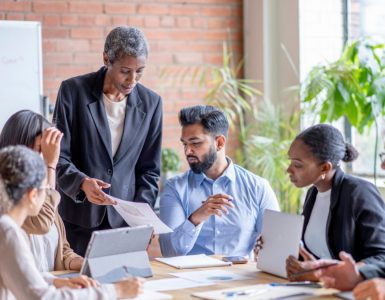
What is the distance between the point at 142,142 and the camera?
12.3 feet

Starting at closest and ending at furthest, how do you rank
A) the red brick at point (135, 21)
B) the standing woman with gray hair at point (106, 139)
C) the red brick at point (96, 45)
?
the standing woman with gray hair at point (106, 139)
the red brick at point (96, 45)
the red brick at point (135, 21)

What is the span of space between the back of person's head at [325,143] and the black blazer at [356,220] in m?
0.08

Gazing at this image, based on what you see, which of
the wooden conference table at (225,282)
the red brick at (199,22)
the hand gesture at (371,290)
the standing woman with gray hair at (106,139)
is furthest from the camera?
the red brick at (199,22)

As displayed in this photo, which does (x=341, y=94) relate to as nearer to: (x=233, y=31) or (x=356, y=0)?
(x=356, y=0)

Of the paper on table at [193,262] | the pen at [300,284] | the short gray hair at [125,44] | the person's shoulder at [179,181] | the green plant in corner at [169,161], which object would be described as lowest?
the paper on table at [193,262]

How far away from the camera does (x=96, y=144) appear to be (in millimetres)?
3668

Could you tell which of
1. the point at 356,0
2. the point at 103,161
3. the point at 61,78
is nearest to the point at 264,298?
the point at 103,161

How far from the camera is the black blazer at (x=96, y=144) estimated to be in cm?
366

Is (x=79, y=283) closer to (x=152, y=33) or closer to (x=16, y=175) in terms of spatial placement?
(x=16, y=175)

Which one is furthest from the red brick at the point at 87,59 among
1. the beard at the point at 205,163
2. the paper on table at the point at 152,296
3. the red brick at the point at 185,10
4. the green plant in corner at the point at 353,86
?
the paper on table at the point at 152,296

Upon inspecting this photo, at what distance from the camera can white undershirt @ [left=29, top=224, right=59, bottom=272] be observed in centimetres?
306

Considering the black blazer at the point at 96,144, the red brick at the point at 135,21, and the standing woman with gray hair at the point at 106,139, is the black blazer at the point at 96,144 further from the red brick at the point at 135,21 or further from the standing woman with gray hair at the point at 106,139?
the red brick at the point at 135,21

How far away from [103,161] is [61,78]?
1869 mm

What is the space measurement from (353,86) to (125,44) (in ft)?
6.39
